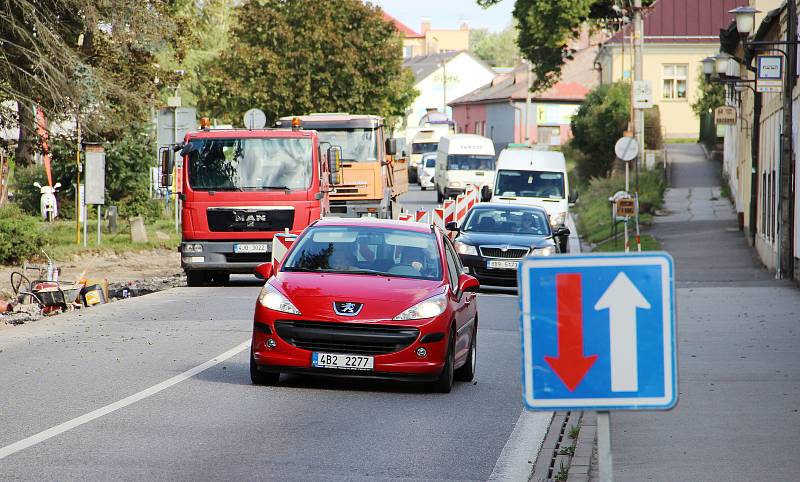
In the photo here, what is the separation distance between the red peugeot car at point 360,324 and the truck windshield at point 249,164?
1110cm

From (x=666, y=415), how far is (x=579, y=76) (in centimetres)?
11535

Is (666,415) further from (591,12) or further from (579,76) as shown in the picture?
(579,76)

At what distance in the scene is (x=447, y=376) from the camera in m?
11.8

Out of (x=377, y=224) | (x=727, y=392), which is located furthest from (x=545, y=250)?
(x=727, y=392)

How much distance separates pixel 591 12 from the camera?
56.0m

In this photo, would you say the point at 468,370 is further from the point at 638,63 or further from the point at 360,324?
the point at 638,63

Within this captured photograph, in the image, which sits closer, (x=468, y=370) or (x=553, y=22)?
(x=468, y=370)

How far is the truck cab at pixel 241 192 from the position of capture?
23.3 metres

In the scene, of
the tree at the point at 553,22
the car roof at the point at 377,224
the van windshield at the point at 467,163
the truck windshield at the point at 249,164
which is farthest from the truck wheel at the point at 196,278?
the van windshield at the point at 467,163

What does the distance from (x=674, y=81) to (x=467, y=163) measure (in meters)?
29.2

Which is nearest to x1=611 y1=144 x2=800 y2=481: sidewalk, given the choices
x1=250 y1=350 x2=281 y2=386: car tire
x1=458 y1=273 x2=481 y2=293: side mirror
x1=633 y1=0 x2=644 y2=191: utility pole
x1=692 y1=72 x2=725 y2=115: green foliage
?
x1=458 y1=273 x2=481 y2=293: side mirror

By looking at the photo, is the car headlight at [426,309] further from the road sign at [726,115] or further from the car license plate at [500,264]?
the road sign at [726,115]

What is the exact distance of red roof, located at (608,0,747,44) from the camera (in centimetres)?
8244

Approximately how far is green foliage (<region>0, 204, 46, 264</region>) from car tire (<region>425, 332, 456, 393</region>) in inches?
707
